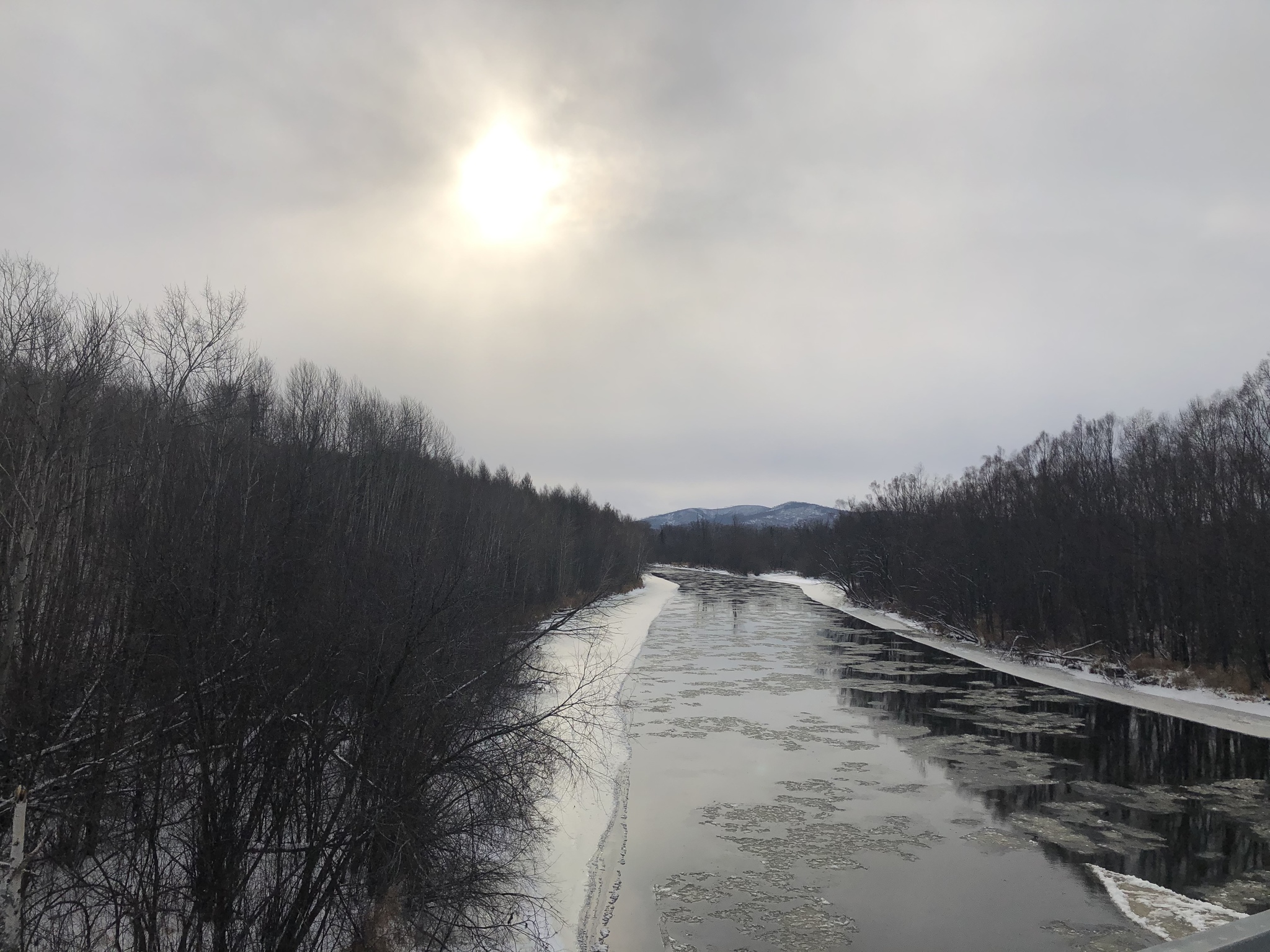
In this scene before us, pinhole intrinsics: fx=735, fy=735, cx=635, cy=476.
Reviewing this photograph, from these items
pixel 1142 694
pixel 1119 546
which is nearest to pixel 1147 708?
pixel 1142 694

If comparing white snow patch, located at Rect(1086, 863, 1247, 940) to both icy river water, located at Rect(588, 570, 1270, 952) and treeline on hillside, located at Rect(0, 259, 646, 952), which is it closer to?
icy river water, located at Rect(588, 570, 1270, 952)

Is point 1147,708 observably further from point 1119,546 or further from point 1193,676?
point 1119,546

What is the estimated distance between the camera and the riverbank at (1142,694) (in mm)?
22922

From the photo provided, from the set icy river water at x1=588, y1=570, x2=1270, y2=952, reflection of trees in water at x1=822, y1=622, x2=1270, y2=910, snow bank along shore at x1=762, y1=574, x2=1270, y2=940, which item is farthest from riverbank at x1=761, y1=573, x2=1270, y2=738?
icy river water at x1=588, y1=570, x2=1270, y2=952

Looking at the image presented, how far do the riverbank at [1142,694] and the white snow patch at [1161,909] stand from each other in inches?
559

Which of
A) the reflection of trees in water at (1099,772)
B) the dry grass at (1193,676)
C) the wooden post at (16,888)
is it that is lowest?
the reflection of trees in water at (1099,772)

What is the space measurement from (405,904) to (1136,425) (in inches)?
2357

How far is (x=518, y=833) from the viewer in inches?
453

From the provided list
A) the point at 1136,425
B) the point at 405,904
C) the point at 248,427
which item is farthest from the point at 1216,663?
the point at 248,427

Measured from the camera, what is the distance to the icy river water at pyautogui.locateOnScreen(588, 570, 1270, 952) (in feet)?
32.8

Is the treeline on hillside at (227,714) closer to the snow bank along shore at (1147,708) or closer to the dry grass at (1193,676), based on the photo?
the snow bank along shore at (1147,708)

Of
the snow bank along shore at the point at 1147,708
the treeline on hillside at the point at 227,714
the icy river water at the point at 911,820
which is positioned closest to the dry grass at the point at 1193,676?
the snow bank along shore at the point at 1147,708

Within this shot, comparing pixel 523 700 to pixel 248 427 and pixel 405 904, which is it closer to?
pixel 405 904

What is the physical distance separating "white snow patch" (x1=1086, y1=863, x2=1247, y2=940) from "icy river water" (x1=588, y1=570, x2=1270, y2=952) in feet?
0.88
